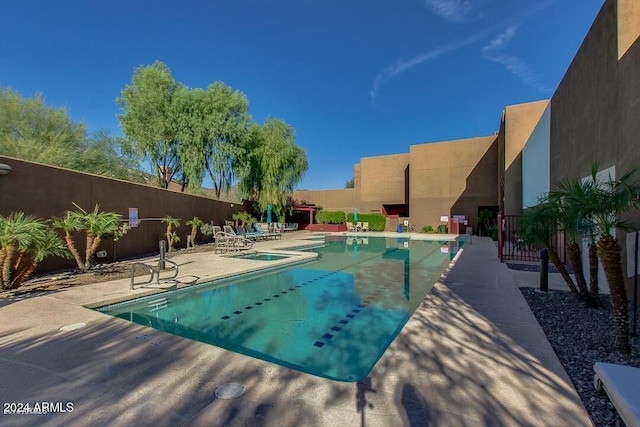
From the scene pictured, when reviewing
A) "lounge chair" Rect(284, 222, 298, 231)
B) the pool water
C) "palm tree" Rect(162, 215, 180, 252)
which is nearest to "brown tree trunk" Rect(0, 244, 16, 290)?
the pool water

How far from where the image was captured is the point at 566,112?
7.52 meters

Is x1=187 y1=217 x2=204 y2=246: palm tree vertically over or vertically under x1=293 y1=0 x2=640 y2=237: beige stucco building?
under

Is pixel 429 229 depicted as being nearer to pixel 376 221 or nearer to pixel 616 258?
pixel 376 221

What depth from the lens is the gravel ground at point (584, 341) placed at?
2109mm

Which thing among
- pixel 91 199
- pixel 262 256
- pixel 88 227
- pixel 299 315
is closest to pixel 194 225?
pixel 262 256

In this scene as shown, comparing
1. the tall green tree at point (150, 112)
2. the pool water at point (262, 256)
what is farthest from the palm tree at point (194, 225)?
the tall green tree at point (150, 112)

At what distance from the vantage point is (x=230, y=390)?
2227 millimetres

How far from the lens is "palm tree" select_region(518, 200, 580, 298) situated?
436cm

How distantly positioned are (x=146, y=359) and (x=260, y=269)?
5.10 m

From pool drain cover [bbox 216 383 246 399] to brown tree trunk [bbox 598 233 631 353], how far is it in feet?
11.2

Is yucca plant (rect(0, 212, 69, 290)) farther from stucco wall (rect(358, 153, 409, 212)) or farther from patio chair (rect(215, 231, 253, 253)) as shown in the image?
stucco wall (rect(358, 153, 409, 212))

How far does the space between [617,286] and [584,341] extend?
75 cm

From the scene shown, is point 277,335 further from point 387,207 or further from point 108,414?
point 387,207

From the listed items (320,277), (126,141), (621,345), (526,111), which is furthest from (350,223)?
(621,345)
